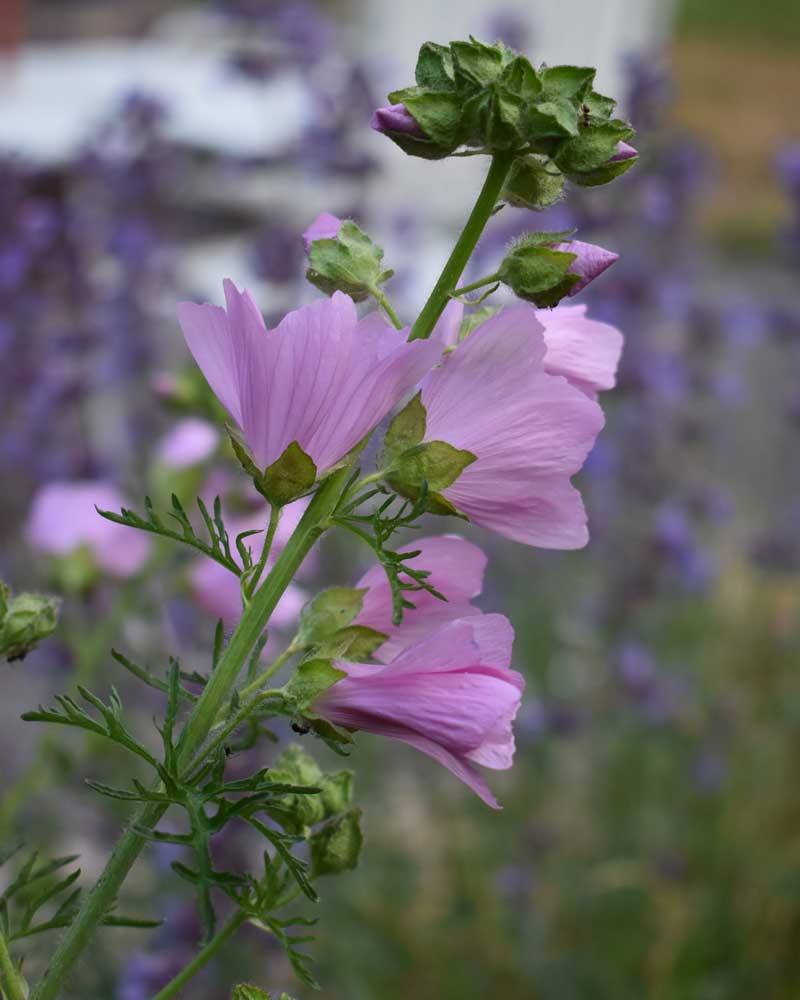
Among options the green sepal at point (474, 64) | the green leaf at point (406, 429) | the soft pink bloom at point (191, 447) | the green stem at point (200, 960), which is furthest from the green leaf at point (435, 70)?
the soft pink bloom at point (191, 447)

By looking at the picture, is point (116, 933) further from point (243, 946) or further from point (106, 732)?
point (106, 732)

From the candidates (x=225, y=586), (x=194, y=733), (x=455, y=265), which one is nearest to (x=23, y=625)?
(x=194, y=733)

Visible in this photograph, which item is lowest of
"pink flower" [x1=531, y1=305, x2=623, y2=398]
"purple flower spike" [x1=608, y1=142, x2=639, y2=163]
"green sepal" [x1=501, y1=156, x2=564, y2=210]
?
"pink flower" [x1=531, y1=305, x2=623, y2=398]

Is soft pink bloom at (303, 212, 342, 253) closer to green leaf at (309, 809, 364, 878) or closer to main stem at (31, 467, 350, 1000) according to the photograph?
main stem at (31, 467, 350, 1000)

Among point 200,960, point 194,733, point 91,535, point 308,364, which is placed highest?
point 308,364

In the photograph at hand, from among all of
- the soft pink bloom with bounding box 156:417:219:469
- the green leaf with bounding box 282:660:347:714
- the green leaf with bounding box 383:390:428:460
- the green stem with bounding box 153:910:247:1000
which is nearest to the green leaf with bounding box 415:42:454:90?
the green leaf with bounding box 383:390:428:460

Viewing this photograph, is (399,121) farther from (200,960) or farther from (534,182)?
(200,960)

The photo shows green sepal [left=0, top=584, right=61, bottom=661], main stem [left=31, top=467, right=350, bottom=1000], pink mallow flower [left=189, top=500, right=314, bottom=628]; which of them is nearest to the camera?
main stem [left=31, top=467, right=350, bottom=1000]
